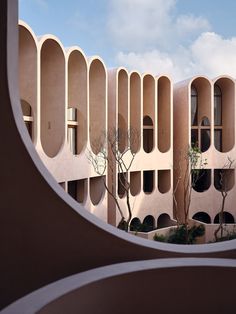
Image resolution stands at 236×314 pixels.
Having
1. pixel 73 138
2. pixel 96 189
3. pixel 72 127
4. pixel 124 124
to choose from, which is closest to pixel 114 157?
pixel 96 189

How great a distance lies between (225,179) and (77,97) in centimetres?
1089

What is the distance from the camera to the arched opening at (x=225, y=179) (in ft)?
71.8

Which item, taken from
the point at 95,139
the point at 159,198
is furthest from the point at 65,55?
the point at 159,198

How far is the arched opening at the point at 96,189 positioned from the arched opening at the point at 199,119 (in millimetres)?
6610

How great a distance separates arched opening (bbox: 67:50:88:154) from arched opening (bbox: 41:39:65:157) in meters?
1.13

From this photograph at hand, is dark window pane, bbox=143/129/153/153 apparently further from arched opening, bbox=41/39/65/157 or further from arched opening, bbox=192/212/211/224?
arched opening, bbox=41/39/65/157

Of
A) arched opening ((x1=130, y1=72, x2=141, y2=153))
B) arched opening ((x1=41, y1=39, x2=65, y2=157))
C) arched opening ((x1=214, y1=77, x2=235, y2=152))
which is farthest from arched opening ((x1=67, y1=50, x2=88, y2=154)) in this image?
arched opening ((x1=214, y1=77, x2=235, y2=152))

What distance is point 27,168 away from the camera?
128 inches

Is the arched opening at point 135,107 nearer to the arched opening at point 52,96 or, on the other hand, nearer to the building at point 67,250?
the arched opening at point 52,96

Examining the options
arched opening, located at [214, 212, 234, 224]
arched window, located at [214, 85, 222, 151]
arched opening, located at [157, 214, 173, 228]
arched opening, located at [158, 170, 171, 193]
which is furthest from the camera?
arched window, located at [214, 85, 222, 151]

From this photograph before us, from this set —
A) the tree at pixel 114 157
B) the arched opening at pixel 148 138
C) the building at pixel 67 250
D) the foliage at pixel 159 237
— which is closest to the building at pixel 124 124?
the arched opening at pixel 148 138

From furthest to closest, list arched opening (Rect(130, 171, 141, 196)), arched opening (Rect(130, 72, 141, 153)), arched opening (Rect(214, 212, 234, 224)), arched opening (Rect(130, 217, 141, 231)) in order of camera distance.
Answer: arched opening (Rect(214, 212, 234, 224)) → arched opening (Rect(130, 171, 141, 196)) → arched opening (Rect(130, 72, 141, 153)) → arched opening (Rect(130, 217, 141, 231))

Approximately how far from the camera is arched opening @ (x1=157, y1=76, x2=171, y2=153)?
21016 mm

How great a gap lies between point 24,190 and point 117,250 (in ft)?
3.10
